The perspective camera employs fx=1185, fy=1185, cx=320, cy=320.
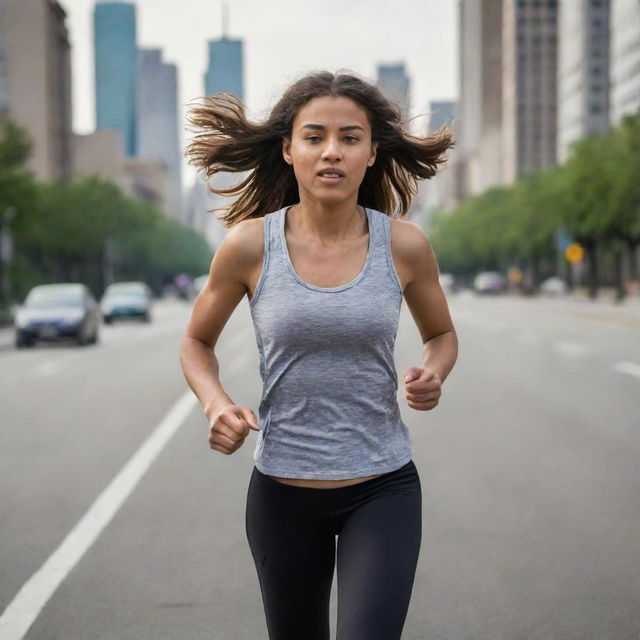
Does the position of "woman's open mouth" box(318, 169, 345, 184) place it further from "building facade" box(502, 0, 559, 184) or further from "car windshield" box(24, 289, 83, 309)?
"building facade" box(502, 0, 559, 184)

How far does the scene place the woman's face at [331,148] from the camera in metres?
2.94

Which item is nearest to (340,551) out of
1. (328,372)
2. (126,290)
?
(328,372)

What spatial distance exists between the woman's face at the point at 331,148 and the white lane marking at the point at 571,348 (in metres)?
18.9

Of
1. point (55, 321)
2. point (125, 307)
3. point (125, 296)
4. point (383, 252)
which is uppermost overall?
point (383, 252)

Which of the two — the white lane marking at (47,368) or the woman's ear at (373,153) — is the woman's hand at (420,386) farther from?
the white lane marking at (47,368)

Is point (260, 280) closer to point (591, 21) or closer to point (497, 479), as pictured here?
point (497, 479)

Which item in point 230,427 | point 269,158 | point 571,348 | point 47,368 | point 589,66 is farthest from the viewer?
point 589,66

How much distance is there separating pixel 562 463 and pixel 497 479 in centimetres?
90

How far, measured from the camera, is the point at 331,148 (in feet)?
9.59

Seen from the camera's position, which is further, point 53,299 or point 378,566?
point 53,299

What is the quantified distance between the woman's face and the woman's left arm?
→ 197mm

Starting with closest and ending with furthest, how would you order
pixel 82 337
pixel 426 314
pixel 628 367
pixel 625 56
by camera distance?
pixel 426 314, pixel 628 367, pixel 82 337, pixel 625 56

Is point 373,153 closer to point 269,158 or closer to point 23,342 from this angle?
point 269,158

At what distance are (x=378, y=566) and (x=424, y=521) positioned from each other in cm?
414
